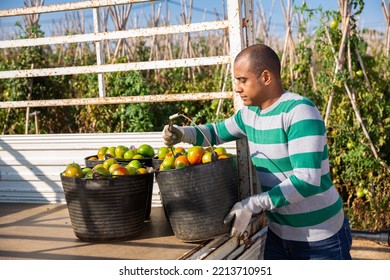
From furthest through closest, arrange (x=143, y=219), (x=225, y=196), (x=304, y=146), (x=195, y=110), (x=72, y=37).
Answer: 1. (x=195, y=110)
2. (x=72, y=37)
3. (x=143, y=219)
4. (x=225, y=196)
5. (x=304, y=146)

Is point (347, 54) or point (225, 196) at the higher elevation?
point (347, 54)

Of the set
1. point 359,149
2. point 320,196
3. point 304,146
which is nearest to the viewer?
point 304,146

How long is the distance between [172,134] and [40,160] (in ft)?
4.67

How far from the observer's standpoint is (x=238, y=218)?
264 centimetres

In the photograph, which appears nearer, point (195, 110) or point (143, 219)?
point (143, 219)

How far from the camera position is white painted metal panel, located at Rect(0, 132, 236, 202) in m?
3.78

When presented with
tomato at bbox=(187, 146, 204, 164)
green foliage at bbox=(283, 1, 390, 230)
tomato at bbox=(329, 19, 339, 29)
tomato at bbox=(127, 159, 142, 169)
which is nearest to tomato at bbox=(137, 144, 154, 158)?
tomato at bbox=(127, 159, 142, 169)

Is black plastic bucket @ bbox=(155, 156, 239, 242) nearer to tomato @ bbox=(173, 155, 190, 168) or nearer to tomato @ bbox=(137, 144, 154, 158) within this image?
tomato @ bbox=(173, 155, 190, 168)

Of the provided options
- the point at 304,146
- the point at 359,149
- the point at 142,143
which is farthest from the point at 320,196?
the point at 359,149

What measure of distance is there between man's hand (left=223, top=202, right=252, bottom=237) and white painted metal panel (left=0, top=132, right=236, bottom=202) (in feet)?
3.93

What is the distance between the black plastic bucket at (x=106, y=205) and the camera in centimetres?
281
